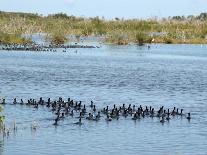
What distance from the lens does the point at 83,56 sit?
74500mm

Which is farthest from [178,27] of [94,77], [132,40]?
[94,77]

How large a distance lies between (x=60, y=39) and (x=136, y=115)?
6439 cm

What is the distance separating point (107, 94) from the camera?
4072 cm

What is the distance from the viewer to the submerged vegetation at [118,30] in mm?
97000

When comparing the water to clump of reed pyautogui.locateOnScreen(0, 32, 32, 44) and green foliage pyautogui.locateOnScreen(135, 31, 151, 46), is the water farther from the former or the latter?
green foliage pyautogui.locateOnScreen(135, 31, 151, 46)

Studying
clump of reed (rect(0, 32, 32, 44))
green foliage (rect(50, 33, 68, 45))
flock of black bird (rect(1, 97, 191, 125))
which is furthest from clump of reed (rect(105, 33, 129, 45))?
flock of black bird (rect(1, 97, 191, 125))

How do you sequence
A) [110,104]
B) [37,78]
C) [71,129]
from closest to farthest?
1. [71,129]
2. [110,104]
3. [37,78]

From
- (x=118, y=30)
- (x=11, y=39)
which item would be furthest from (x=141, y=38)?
(x=11, y=39)

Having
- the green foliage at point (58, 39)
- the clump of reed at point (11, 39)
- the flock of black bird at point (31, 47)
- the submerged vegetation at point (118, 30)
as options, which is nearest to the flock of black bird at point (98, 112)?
the flock of black bird at point (31, 47)

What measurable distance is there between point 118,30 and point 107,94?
72.9m

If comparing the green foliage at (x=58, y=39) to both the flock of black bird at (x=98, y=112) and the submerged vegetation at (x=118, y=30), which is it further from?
the flock of black bird at (x=98, y=112)

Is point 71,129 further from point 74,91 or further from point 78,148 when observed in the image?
point 74,91

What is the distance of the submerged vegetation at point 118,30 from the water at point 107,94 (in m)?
13.9

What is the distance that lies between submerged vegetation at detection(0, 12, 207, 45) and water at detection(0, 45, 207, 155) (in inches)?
547
